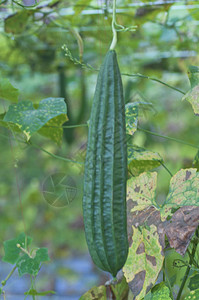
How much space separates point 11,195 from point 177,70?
1191 mm

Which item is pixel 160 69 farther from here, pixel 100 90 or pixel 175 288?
pixel 100 90

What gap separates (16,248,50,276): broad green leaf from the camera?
734 mm

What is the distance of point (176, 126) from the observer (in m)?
2.19

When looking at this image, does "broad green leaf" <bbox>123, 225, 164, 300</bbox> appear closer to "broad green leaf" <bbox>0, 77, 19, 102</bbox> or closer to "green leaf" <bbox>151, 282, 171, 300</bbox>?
"green leaf" <bbox>151, 282, 171, 300</bbox>

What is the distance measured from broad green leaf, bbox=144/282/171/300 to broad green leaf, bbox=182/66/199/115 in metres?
0.26

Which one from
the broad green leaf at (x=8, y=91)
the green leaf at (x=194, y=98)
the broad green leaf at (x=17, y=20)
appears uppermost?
the broad green leaf at (x=17, y=20)

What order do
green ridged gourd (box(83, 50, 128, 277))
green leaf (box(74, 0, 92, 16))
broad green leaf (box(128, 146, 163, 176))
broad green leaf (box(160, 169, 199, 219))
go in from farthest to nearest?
green leaf (box(74, 0, 92, 16))
broad green leaf (box(128, 146, 163, 176))
broad green leaf (box(160, 169, 199, 219))
green ridged gourd (box(83, 50, 128, 277))

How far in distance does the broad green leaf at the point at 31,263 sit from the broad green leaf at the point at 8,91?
300 millimetres

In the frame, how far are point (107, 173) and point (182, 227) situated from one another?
0.50 ft

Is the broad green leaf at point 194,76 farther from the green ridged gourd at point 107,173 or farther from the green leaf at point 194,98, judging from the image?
the green ridged gourd at point 107,173

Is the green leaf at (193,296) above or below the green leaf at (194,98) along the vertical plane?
below

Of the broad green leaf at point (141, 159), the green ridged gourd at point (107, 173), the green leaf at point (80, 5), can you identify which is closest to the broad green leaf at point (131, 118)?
the broad green leaf at point (141, 159)

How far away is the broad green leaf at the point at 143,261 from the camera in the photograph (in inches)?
→ 22.9

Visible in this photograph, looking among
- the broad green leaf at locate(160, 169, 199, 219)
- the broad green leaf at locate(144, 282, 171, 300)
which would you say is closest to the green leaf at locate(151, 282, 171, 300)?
the broad green leaf at locate(144, 282, 171, 300)
